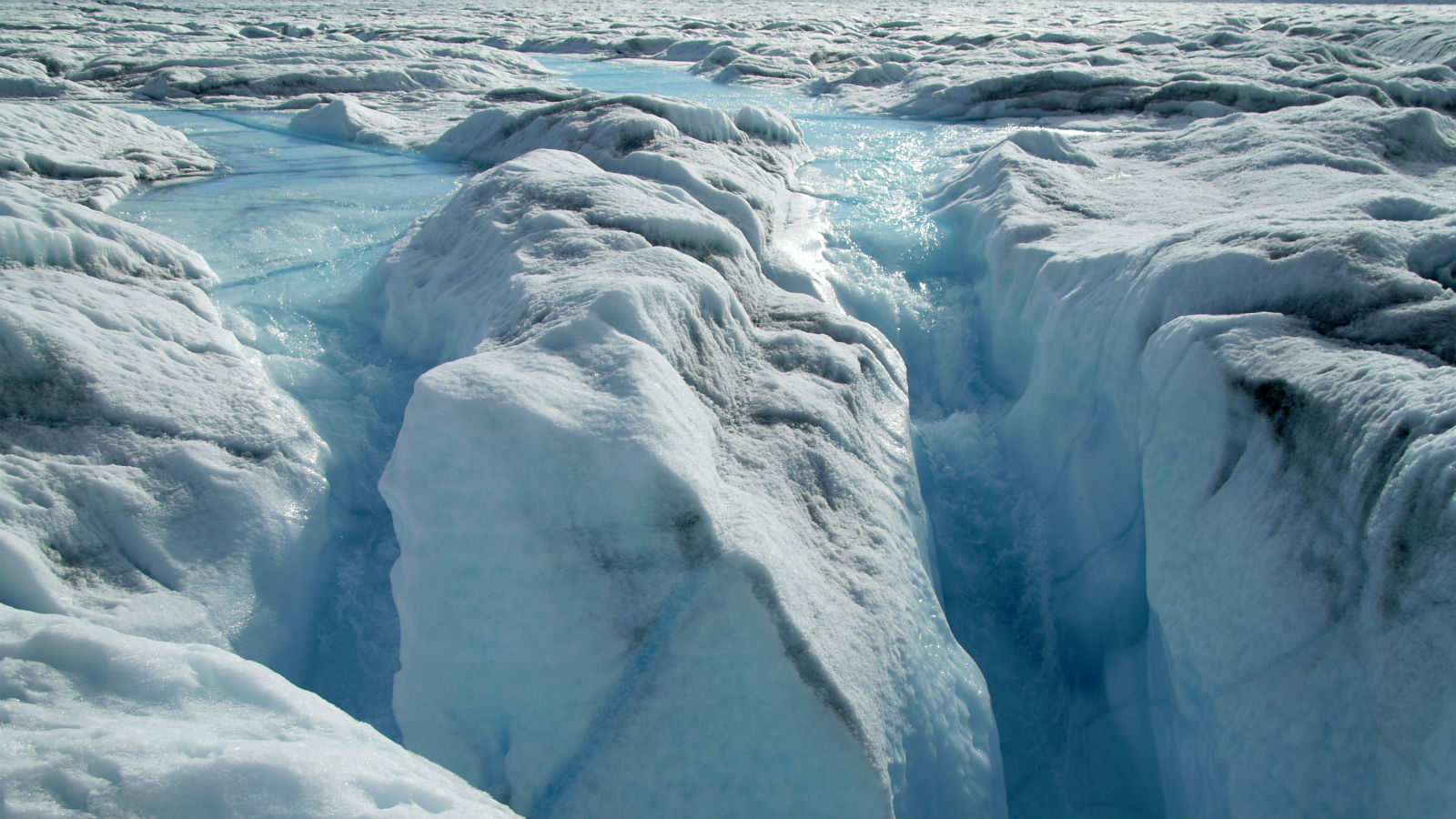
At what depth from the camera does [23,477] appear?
79.1 inches

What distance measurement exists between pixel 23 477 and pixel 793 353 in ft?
7.48

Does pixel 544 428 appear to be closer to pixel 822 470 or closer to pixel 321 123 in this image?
pixel 822 470

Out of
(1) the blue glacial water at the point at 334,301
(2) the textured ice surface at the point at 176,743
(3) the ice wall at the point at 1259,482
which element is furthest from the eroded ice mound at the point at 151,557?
(3) the ice wall at the point at 1259,482

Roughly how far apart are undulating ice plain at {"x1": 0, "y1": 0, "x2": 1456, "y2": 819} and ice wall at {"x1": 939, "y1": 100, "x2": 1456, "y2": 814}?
0.01 metres

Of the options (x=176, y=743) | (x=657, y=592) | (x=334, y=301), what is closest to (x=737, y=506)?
(x=657, y=592)

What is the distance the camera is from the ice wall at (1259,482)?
1.65 m

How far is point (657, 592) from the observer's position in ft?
5.89

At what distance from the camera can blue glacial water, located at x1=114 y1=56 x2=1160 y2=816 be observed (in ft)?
7.60

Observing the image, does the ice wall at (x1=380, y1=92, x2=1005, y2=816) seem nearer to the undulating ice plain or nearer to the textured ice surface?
the undulating ice plain

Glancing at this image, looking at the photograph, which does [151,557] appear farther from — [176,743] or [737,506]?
[737,506]

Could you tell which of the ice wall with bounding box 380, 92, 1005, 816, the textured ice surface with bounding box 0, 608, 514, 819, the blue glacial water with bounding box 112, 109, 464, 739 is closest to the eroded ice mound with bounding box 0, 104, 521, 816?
the textured ice surface with bounding box 0, 608, 514, 819

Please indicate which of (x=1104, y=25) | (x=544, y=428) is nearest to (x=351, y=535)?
(x=544, y=428)

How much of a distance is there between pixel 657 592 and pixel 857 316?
8.21 feet

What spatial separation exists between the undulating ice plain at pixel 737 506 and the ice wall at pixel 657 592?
0.04ft
